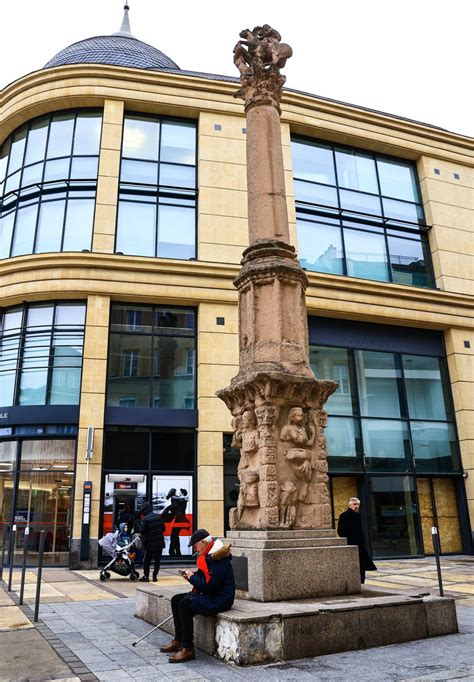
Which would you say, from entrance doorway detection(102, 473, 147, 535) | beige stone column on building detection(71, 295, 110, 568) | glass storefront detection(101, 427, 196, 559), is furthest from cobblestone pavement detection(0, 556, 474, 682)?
glass storefront detection(101, 427, 196, 559)

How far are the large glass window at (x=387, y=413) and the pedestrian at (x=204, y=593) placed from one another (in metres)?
13.7

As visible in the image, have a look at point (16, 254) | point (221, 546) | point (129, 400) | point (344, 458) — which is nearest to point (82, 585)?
point (129, 400)

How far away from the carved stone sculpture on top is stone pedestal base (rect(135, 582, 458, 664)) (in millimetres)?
8311

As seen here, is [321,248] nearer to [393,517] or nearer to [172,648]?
[393,517]

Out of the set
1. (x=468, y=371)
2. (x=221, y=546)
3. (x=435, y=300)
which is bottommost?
(x=221, y=546)

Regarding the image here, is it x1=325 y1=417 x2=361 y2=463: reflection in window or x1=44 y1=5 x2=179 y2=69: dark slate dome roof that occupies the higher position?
x1=44 y1=5 x2=179 y2=69: dark slate dome roof

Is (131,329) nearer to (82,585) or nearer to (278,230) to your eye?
(82,585)

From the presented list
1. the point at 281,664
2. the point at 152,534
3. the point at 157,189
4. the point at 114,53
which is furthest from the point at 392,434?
the point at 114,53

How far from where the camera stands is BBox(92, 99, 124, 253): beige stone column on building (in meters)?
19.4

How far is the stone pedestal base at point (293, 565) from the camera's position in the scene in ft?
22.7

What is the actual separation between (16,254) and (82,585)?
1234 cm

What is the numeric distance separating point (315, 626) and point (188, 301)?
14192mm

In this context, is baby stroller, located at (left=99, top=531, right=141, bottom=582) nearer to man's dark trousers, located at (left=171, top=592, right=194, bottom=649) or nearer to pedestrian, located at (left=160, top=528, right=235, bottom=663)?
pedestrian, located at (left=160, top=528, right=235, bottom=663)

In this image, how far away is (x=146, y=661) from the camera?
19.2ft
